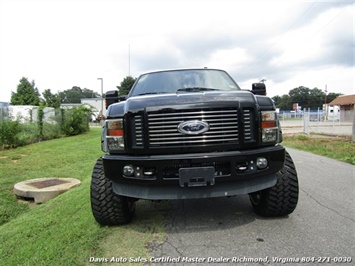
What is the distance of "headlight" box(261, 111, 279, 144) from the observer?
9.64 feet

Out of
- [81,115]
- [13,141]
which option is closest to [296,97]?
[81,115]

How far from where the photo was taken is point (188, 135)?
277 cm

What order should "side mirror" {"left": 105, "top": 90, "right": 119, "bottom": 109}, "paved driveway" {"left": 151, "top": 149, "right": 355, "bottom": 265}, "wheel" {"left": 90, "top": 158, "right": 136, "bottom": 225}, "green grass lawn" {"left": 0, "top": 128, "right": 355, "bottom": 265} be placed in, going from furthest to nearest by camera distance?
"side mirror" {"left": 105, "top": 90, "right": 119, "bottom": 109}
"wheel" {"left": 90, "top": 158, "right": 136, "bottom": 225}
"green grass lawn" {"left": 0, "top": 128, "right": 355, "bottom": 265}
"paved driveway" {"left": 151, "top": 149, "right": 355, "bottom": 265}

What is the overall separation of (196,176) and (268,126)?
3.08 feet

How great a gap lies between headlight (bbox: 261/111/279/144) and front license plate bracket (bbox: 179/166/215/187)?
A: 2.29ft

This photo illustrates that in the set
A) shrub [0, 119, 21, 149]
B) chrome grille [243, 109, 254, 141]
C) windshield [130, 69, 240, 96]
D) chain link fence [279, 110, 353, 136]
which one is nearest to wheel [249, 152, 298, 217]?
chrome grille [243, 109, 254, 141]

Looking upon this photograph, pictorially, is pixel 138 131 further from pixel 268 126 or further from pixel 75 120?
pixel 75 120

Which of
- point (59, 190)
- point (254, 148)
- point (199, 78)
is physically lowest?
point (59, 190)

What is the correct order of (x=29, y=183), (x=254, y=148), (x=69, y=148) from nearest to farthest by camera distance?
(x=254, y=148) < (x=29, y=183) < (x=69, y=148)

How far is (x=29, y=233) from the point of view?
11.8ft

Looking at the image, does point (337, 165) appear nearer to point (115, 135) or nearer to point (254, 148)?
point (254, 148)

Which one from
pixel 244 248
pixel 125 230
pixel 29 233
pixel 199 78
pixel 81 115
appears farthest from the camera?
pixel 81 115

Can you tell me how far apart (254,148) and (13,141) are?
12762 millimetres

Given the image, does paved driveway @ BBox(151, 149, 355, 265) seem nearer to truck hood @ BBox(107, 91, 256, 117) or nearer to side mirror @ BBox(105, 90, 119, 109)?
truck hood @ BBox(107, 91, 256, 117)
